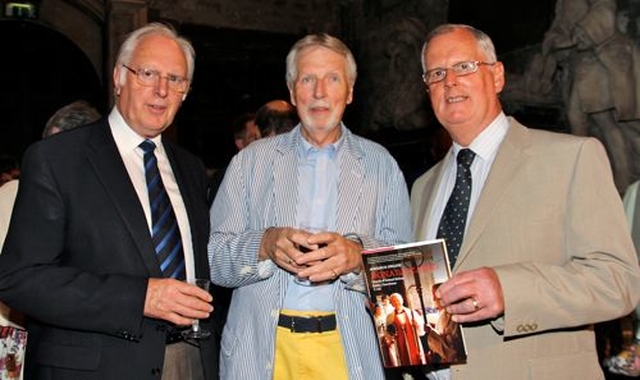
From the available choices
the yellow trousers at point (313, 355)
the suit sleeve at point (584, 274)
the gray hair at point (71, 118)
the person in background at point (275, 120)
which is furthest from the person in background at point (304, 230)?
the person in background at point (275, 120)

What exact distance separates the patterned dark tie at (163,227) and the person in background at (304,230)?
164 mm

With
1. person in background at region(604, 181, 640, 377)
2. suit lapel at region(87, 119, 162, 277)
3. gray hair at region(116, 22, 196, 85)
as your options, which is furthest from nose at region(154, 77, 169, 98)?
person in background at region(604, 181, 640, 377)

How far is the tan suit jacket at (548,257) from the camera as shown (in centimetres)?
191

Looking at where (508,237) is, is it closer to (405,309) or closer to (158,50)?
(405,309)

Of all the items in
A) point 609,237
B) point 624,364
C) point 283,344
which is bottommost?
point 624,364

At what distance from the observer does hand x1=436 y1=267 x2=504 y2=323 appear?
1854 mm

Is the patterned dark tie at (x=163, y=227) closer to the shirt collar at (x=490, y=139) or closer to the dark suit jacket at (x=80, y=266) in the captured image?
the dark suit jacket at (x=80, y=266)

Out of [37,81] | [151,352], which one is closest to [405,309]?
[151,352]

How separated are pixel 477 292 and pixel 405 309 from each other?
Result: 0.22 metres

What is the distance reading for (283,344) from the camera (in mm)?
2320

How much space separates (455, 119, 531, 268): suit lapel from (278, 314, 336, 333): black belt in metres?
0.51

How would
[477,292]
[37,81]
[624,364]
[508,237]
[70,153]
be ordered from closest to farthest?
[477,292] → [508,237] → [70,153] → [624,364] → [37,81]

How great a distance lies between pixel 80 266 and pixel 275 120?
2004mm

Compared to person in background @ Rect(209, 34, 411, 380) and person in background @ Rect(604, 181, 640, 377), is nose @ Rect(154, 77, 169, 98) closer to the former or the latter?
person in background @ Rect(209, 34, 411, 380)
